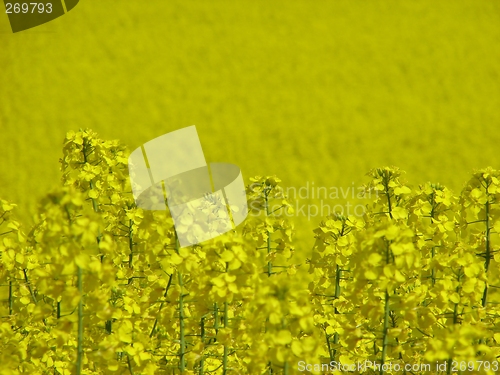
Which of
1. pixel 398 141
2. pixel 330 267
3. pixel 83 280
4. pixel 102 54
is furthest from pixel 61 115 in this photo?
pixel 83 280

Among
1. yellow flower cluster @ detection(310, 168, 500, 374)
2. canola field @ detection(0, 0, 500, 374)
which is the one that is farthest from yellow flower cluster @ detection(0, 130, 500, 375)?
canola field @ detection(0, 0, 500, 374)

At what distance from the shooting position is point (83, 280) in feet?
5.26

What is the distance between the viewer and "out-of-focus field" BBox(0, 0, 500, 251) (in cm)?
444

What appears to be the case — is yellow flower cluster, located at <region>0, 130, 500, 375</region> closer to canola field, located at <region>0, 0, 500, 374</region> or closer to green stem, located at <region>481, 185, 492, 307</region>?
green stem, located at <region>481, 185, 492, 307</region>

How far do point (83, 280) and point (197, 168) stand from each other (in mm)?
2709

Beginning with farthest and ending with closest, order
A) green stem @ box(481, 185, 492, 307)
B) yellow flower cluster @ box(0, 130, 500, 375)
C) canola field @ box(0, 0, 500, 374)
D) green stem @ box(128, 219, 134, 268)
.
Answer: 1. canola field @ box(0, 0, 500, 374)
2. green stem @ box(128, 219, 134, 268)
3. green stem @ box(481, 185, 492, 307)
4. yellow flower cluster @ box(0, 130, 500, 375)

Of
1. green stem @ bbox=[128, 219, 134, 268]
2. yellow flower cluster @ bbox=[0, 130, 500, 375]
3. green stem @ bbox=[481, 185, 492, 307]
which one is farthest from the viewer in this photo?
green stem @ bbox=[128, 219, 134, 268]

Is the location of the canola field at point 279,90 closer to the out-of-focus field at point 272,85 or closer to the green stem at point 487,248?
the out-of-focus field at point 272,85

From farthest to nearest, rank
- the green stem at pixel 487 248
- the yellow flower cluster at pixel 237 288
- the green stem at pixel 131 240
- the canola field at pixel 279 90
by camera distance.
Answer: the canola field at pixel 279 90 < the green stem at pixel 131 240 < the green stem at pixel 487 248 < the yellow flower cluster at pixel 237 288

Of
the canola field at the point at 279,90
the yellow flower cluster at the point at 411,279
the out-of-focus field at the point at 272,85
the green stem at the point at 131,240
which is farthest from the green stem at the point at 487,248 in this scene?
the out-of-focus field at the point at 272,85

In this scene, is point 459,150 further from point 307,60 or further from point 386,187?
point 386,187

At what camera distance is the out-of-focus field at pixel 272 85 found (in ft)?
14.6


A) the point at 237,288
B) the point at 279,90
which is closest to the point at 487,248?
the point at 237,288

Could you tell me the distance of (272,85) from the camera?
4.52m
